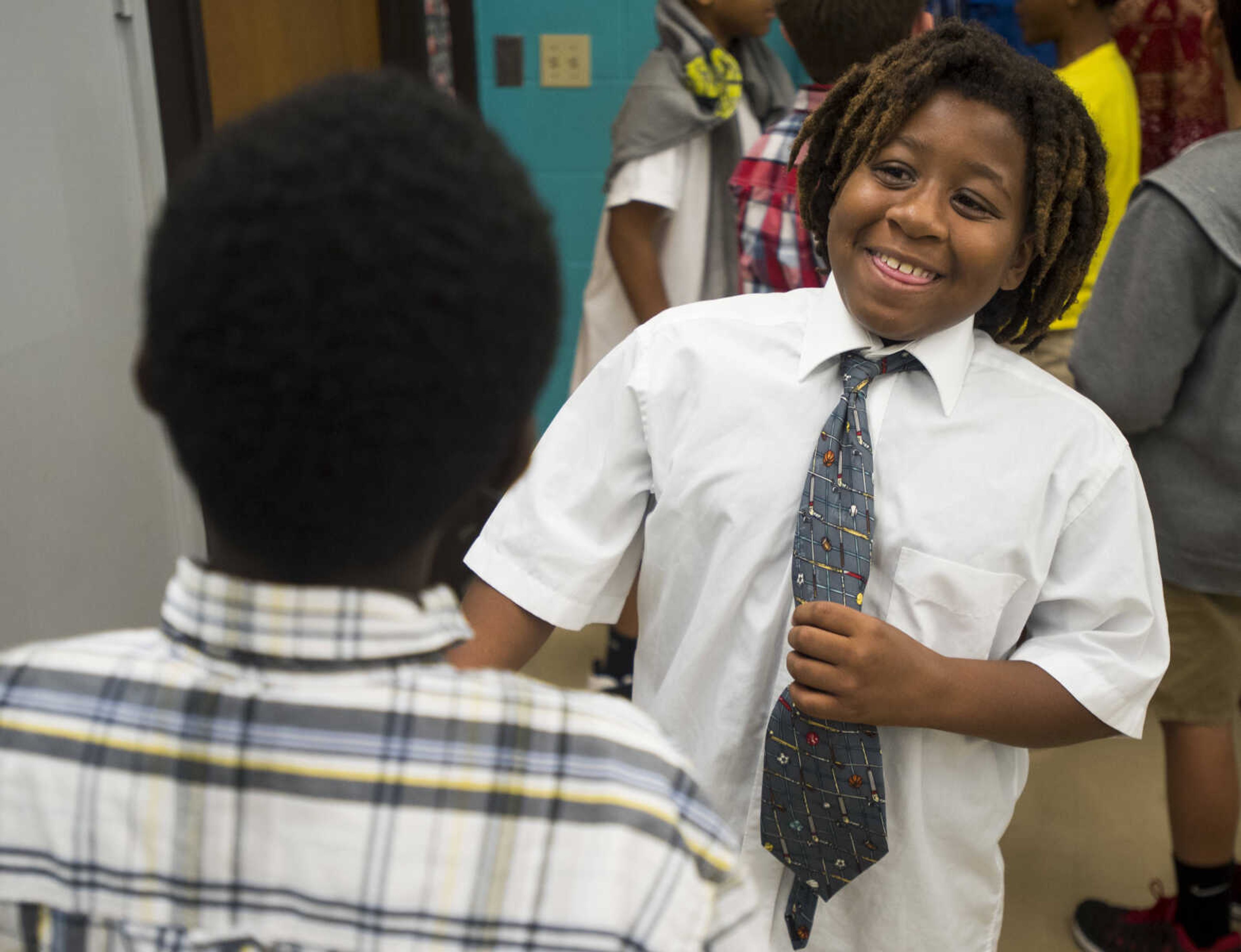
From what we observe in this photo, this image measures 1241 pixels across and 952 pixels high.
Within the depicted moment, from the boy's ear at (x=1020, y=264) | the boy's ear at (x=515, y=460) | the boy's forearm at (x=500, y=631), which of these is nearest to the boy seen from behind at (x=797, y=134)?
the boy's ear at (x=1020, y=264)

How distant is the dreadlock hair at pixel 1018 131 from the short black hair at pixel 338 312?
662 mm

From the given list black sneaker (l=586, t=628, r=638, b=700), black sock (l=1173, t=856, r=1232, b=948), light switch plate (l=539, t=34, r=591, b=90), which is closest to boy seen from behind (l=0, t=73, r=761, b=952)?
black sock (l=1173, t=856, r=1232, b=948)

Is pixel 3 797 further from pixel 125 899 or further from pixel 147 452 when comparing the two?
pixel 147 452

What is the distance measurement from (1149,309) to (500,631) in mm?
1029

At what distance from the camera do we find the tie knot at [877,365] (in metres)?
1.09

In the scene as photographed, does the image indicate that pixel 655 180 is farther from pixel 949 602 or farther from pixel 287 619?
pixel 287 619

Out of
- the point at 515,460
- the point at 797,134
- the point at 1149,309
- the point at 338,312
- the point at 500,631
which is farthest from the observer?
the point at 797,134

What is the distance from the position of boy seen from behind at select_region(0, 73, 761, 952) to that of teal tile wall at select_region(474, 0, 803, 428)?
2573 millimetres

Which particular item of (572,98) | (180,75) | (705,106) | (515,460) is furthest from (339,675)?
(572,98)

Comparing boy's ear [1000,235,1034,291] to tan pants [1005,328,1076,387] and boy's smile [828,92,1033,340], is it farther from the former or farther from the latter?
tan pants [1005,328,1076,387]

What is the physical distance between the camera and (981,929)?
1.15 m

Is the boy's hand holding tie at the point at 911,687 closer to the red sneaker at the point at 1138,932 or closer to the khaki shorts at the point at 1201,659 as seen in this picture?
the khaki shorts at the point at 1201,659

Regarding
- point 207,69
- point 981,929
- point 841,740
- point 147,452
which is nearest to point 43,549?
point 147,452

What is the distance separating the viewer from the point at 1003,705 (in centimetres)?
103
